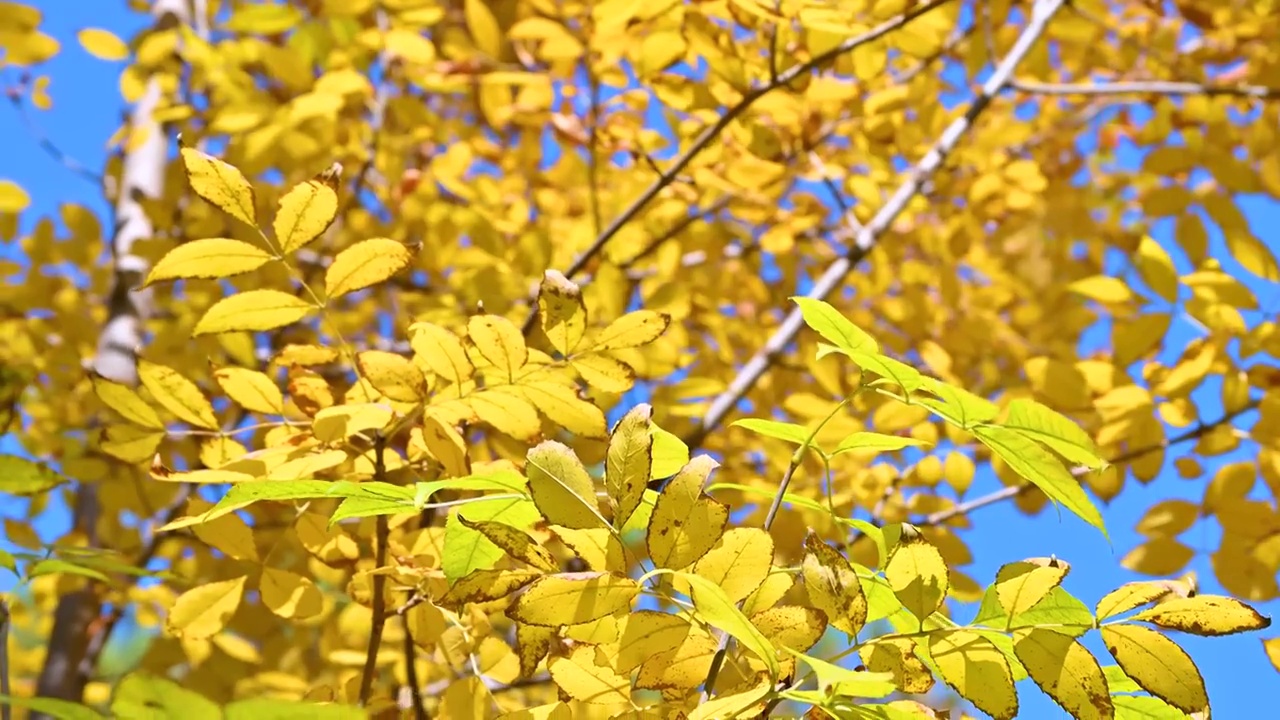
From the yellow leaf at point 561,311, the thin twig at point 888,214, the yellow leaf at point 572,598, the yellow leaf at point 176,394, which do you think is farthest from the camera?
the thin twig at point 888,214

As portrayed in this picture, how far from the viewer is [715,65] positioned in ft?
3.96

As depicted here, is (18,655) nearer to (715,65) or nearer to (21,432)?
(21,432)

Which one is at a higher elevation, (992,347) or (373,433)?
(992,347)

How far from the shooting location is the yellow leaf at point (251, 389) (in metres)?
0.84

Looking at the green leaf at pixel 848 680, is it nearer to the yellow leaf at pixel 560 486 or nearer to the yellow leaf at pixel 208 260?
the yellow leaf at pixel 560 486

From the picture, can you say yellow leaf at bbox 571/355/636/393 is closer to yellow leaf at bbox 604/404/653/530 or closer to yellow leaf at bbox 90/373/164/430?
yellow leaf at bbox 604/404/653/530

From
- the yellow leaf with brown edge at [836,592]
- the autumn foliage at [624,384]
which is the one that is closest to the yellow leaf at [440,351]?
the autumn foliage at [624,384]

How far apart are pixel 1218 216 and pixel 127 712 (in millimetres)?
1614

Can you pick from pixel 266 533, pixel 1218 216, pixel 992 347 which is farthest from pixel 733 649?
pixel 992 347

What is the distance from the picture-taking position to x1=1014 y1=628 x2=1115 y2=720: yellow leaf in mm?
575

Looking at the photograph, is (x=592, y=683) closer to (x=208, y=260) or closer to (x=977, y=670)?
(x=977, y=670)

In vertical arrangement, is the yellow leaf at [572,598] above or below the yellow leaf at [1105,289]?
below

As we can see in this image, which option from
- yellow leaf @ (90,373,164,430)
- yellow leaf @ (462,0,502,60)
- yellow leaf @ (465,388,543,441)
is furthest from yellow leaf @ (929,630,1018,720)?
yellow leaf @ (462,0,502,60)

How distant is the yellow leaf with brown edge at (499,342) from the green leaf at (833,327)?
236mm
